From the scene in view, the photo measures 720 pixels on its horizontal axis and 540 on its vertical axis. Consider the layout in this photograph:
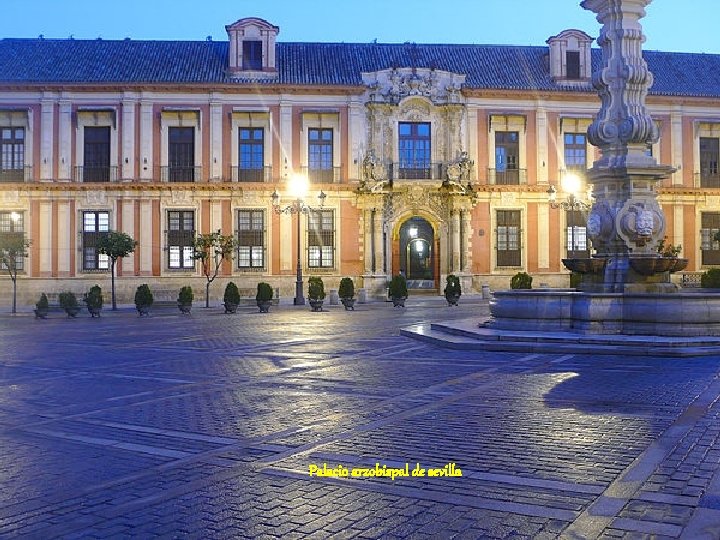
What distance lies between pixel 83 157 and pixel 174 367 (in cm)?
2958

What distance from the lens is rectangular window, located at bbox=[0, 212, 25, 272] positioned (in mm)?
37875

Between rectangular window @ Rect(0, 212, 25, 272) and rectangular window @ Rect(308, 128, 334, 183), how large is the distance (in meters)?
14.3

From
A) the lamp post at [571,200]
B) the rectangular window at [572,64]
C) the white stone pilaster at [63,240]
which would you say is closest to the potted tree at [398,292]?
the lamp post at [571,200]

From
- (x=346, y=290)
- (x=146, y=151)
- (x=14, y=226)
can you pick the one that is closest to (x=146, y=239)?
(x=146, y=151)

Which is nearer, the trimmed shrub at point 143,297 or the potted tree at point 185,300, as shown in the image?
the trimmed shrub at point 143,297

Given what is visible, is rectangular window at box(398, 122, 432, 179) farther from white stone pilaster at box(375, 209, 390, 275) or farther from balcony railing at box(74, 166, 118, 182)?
balcony railing at box(74, 166, 118, 182)

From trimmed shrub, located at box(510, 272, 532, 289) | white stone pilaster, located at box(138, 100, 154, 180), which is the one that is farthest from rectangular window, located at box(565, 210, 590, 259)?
white stone pilaster, located at box(138, 100, 154, 180)

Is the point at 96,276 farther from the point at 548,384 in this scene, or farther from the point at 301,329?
the point at 548,384

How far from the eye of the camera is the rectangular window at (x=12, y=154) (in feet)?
126

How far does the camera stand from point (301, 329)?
19812mm

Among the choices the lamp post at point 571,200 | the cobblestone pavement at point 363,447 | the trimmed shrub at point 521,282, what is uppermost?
the lamp post at point 571,200

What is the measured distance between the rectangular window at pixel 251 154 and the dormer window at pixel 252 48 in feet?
9.87

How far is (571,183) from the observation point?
34.8 metres

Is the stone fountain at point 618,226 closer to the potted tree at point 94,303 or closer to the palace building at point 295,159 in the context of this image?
the potted tree at point 94,303
